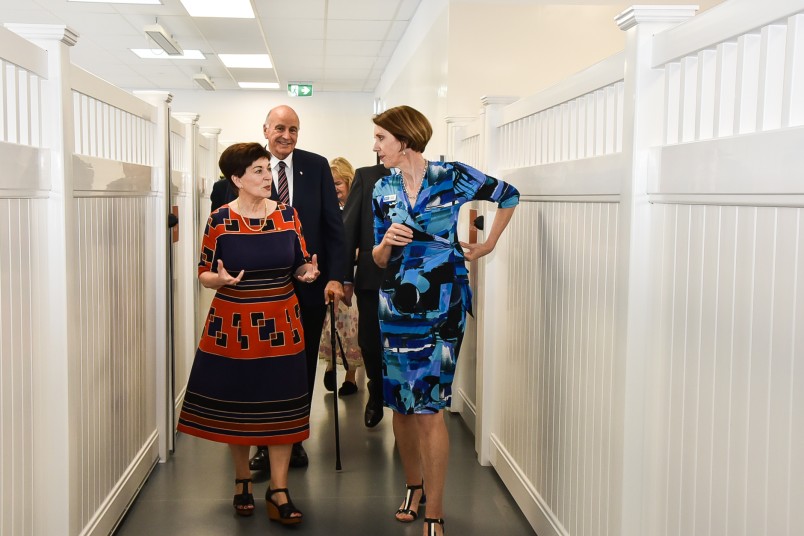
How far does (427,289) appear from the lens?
9.58 feet

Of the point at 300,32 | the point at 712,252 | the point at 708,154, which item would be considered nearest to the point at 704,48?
the point at 708,154

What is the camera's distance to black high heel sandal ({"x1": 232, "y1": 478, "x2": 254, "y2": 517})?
3352mm

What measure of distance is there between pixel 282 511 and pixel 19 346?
138 centimetres

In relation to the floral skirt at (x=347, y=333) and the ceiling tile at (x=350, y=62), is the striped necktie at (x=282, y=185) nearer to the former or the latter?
the floral skirt at (x=347, y=333)

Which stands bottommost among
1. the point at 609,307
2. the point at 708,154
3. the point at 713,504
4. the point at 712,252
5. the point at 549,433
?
the point at 549,433

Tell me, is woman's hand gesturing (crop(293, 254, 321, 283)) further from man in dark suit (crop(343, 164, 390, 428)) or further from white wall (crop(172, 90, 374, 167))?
white wall (crop(172, 90, 374, 167))

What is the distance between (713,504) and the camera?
173 cm

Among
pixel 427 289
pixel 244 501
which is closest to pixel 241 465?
pixel 244 501

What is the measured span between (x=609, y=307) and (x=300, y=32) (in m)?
8.10

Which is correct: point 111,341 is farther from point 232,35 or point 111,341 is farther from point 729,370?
point 232,35

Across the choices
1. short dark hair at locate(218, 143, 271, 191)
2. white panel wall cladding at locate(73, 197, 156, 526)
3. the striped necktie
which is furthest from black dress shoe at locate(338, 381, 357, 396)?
short dark hair at locate(218, 143, 271, 191)

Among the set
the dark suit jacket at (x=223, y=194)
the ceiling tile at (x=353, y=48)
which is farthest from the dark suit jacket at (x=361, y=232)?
the ceiling tile at (x=353, y=48)

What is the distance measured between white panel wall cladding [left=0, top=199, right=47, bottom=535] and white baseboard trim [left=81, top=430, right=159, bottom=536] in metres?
0.56

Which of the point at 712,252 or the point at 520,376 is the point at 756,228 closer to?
the point at 712,252
